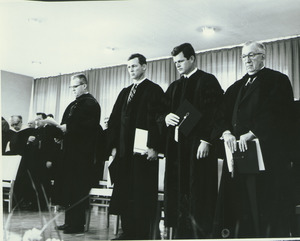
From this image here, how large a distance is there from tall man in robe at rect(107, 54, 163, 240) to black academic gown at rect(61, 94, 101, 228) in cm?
30

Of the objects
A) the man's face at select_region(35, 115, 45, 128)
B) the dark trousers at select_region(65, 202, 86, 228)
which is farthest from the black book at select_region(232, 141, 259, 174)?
the man's face at select_region(35, 115, 45, 128)

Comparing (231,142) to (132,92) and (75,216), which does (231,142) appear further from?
(75,216)

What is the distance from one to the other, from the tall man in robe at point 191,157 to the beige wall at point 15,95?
4.09 feet

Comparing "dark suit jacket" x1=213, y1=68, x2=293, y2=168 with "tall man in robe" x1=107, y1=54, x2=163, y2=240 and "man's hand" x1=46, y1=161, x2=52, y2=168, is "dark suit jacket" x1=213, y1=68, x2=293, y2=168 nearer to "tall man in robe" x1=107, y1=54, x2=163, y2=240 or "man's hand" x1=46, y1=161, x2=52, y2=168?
"tall man in robe" x1=107, y1=54, x2=163, y2=240

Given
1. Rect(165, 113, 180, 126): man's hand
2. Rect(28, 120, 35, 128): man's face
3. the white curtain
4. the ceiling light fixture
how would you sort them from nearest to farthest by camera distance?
Rect(165, 113, 180, 126): man's hand → Rect(28, 120, 35, 128): man's face → the white curtain → the ceiling light fixture

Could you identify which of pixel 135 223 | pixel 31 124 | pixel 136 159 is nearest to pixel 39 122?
pixel 31 124

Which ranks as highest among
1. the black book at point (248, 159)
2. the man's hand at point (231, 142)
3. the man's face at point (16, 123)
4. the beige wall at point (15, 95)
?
the beige wall at point (15, 95)

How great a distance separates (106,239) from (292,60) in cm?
318

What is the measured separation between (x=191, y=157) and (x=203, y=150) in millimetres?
133

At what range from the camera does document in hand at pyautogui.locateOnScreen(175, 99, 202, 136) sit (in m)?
2.86

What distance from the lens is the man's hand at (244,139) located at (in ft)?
8.93

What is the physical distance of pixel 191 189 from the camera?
2.86 m

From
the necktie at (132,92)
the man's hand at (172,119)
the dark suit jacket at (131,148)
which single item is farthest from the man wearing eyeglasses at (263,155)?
the necktie at (132,92)

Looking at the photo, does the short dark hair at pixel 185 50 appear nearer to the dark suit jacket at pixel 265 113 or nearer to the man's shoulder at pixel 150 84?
the man's shoulder at pixel 150 84
